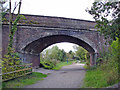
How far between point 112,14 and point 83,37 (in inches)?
265

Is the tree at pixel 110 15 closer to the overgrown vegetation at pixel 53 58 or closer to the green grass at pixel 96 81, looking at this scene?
the green grass at pixel 96 81

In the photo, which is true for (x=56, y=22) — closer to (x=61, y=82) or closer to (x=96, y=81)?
(x=61, y=82)

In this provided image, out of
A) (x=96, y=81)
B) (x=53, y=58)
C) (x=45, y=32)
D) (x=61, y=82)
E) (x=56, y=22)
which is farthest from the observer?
(x=53, y=58)

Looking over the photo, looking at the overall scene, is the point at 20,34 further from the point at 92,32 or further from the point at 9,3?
the point at 92,32

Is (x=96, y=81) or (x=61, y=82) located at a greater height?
(x=96, y=81)

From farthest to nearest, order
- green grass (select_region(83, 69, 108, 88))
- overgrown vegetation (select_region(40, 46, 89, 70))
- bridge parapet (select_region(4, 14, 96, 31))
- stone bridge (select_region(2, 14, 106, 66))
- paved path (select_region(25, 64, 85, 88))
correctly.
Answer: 1. overgrown vegetation (select_region(40, 46, 89, 70))
2. bridge parapet (select_region(4, 14, 96, 31))
3. stone bridge (select_region(2, 14, 106, 66))
4. paved path (select_region(25, 64, 85, 88))
5. green grass (select_region(83, 69, 108, 88))

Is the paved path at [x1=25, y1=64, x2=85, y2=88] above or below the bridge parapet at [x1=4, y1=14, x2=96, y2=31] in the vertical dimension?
below

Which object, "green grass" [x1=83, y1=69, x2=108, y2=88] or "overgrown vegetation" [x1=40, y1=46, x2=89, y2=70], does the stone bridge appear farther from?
"green grass" [x1=83, y1=69, x2=108, y2=88]

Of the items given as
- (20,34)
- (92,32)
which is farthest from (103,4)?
(20,34)

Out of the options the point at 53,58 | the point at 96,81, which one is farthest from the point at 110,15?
the point at 53,58

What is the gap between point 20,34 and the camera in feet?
40.2

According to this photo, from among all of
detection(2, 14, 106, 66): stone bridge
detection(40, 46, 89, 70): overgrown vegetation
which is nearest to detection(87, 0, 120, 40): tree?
detection(2, 14, 106, 66): stone bridge

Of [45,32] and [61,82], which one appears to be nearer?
[61,82]

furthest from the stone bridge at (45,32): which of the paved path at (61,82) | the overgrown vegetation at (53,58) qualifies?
the paved path at (61,82)
